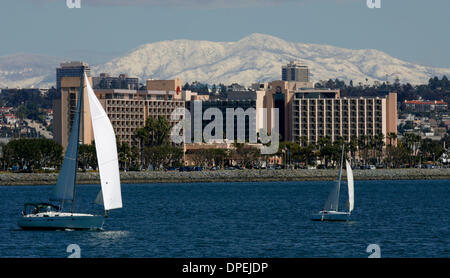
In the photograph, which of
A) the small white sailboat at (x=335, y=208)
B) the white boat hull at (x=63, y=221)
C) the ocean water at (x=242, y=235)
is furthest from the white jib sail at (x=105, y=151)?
the small white sailboat at (x=335, y=208)

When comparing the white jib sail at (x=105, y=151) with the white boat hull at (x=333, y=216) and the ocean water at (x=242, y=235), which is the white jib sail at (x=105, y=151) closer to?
the ocean water at (x=242, y=235)

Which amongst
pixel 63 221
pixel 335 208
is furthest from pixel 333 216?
pixel 63 221

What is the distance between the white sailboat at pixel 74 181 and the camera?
59094 mm

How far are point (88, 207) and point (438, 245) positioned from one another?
168ft

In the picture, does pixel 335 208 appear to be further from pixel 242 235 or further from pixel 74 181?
pixel 74 181

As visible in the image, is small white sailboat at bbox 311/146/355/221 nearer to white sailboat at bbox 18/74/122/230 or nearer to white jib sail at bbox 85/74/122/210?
white sailboat at bbox 18/74/122/230

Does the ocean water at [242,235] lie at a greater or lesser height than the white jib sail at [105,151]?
lesser

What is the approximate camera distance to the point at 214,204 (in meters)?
107

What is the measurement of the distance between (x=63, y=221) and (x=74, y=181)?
2.87m

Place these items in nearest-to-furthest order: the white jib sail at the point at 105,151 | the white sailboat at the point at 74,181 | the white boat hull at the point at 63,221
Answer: the white jib sail at the point at 105,151 < the white sailboat at the point at 74,181 < the white boat hull at the point at 63,221

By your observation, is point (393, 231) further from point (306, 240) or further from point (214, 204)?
point (214, 204)

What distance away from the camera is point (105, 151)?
59219 millimetres

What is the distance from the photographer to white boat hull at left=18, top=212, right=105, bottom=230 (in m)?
61.5
